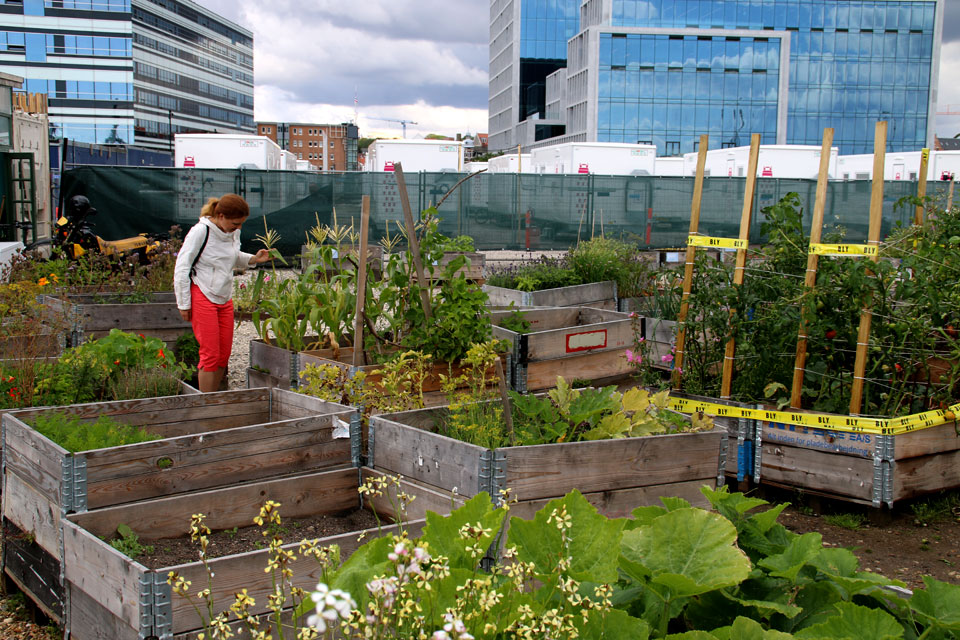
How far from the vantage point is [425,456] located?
13.0 feet

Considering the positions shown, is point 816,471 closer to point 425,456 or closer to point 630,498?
point 630,498

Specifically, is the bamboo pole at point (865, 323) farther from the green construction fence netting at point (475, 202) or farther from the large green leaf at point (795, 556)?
the green construction fence netting at point (475, 202)

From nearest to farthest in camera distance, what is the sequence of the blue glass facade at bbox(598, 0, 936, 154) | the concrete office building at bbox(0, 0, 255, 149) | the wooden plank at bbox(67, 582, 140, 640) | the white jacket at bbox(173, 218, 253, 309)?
the wooden plank at bbox(67, 582, 140, 640) → the white jacket at bbox(173, 218, 253, 309) → the blue glass facade at bbox(598, 0, 936, 154) → the concrete office building at bbox(0, 0, 255, 149)

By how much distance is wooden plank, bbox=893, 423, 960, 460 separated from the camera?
478 centimetres

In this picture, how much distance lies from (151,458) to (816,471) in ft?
12.1

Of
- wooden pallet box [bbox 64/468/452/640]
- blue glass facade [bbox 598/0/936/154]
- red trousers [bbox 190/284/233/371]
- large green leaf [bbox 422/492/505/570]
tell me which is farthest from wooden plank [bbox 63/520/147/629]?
blue glass facade [bbox 598/0/936/154]

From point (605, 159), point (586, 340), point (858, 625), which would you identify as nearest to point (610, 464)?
point (858, 625)

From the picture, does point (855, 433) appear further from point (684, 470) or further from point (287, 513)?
point (287, 513)

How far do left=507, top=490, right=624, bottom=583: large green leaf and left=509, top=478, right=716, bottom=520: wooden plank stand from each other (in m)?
2.04

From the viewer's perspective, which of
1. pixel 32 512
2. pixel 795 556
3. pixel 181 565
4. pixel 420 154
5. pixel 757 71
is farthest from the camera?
pixel 757 71

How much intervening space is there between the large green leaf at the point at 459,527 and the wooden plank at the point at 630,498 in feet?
6.86

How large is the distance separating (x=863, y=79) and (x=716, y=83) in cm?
1316

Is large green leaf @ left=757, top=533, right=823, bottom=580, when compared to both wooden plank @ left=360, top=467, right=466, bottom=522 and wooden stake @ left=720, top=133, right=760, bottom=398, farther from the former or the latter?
wooden stake @ left=720, top=133, right=760, bottom=398

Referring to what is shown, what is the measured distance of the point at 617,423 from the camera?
13.4 feet
